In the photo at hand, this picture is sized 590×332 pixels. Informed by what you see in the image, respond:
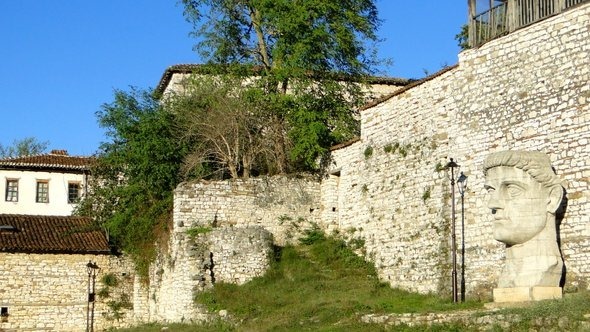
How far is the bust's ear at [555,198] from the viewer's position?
2131 cm

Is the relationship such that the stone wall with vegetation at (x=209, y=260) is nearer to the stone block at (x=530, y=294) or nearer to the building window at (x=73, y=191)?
the stone block at (x=530, y=294)

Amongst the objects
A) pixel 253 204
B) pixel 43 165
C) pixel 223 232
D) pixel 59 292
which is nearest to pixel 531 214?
pixel 223 232

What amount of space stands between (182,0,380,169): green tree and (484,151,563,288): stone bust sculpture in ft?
42.1

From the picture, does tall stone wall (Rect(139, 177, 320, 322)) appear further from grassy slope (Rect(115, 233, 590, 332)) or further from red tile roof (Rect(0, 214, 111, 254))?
red tile roof (Rect(0, 214, 111, 254))

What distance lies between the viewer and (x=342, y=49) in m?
35.5

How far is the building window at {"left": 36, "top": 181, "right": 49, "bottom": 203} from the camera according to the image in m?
47.3

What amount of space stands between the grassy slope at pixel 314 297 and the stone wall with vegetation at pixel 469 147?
2.67 ft

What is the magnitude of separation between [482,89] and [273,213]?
34.2 ft

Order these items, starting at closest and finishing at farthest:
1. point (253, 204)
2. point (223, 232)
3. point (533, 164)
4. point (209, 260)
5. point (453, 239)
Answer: point (533, 164)
point (453, 239)
point (209, 260)
point (223, 232)
point (253, 204)

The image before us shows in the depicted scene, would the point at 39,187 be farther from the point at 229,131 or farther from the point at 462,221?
the point at 462,221

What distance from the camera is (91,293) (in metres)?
38.8

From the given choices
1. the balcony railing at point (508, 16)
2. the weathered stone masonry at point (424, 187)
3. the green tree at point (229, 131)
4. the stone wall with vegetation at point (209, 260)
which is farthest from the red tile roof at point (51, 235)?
the balcony railing at point (508, 16)

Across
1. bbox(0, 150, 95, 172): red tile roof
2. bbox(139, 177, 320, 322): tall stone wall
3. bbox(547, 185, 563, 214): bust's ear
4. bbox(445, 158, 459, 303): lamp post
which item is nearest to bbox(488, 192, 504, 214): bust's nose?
bbox(547, 185, 563, 214): bust's ear

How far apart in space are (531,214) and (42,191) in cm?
3142
